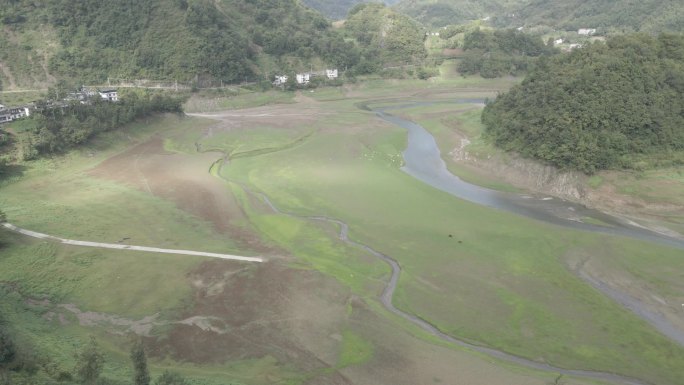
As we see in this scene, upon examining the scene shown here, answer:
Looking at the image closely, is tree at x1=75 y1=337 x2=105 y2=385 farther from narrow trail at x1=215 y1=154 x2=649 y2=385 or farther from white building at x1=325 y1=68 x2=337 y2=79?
white building at x1=325 y1=68 x2=337 y2=79

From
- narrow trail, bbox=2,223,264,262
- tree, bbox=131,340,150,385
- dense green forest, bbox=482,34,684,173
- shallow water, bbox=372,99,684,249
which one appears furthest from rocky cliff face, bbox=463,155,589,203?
tree, bbox=131,340,150,385

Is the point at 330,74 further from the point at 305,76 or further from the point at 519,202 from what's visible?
the point at 519,202

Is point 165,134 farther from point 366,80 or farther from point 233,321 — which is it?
point 366,80

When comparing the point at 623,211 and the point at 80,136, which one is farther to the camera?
the point at 80,136

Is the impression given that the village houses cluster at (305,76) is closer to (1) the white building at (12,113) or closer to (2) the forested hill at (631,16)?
(1) the white building at (12,113)

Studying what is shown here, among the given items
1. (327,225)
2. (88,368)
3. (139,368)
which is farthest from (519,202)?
(88,368)

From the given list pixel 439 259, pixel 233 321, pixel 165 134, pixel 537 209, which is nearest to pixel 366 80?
pixel 165 134
